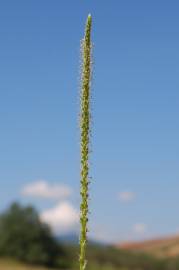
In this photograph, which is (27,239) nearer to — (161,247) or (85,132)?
(161,247)

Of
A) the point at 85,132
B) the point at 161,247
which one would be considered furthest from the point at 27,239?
the point at 85,132

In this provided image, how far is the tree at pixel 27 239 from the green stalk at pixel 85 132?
9756 cm

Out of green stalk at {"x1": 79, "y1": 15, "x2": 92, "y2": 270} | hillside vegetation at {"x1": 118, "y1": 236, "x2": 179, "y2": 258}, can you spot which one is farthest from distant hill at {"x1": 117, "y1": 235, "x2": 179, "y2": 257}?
green stalk at {"x1": 79, "y1": 15, "x2": 92, "y2": 270}

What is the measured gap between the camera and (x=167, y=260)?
380 feet

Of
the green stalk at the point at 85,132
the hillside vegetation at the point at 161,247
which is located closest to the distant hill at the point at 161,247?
the hillside vegetation at the point at 161,247

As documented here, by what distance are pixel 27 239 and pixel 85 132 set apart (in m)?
101

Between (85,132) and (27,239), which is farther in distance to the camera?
(27,239)

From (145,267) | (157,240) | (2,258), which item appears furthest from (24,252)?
(157,240)

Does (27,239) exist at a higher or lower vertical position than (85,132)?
higher

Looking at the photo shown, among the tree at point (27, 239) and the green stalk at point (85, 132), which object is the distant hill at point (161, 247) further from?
the green stalk at point (85, 132)

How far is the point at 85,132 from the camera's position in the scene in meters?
3.50

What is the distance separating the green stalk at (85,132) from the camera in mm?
3432

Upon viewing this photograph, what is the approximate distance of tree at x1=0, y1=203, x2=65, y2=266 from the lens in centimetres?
10094

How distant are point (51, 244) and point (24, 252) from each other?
4.22 m
